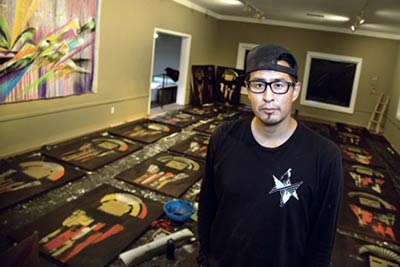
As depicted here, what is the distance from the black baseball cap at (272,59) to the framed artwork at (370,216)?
261cm

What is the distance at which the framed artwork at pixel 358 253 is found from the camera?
272cm

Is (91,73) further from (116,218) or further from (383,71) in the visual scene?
(383,71)

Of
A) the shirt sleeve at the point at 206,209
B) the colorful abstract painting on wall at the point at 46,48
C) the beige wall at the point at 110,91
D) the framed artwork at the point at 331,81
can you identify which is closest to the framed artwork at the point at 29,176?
the beige wall at the point at 110,91

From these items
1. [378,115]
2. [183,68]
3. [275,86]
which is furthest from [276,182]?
[378,115]

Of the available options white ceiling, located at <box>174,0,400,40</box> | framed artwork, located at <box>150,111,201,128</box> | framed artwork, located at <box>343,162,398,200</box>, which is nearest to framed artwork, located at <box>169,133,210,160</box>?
framed artwork, located at <box>150,111,201,128</box>

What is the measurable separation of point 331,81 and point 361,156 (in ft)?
12.3

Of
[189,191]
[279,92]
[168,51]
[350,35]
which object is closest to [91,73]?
[189,191]

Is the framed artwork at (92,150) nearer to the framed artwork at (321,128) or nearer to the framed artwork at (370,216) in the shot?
the framed artwork at (370,216)

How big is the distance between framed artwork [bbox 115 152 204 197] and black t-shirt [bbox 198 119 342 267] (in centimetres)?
229

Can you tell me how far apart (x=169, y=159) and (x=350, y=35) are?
6.80 metres

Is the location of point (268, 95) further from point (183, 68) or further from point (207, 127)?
point (183, 68)

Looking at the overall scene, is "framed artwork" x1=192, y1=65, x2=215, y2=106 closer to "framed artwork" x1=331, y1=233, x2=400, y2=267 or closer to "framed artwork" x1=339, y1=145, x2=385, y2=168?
"framed artwork" x1=339, y1=145, x2=385, y2=168

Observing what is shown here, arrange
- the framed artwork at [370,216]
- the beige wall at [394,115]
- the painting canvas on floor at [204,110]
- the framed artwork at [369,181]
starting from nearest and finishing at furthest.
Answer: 1. the framed artwork at [370,216]
2. the framed artwork at [369,181]
3. the beige wall at [394,115]
4. the painting canvas on floor at [204,110]

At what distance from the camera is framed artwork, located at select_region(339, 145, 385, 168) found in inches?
222
